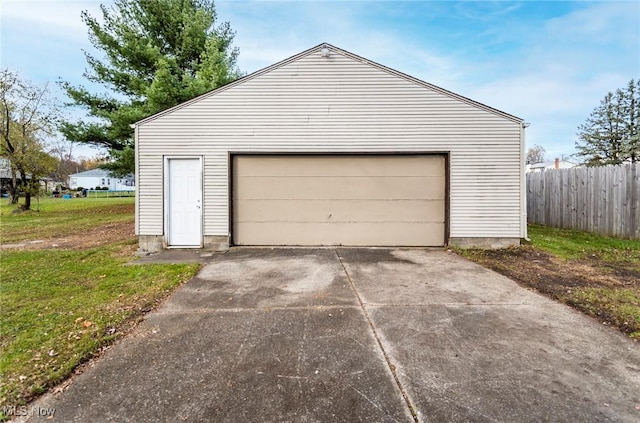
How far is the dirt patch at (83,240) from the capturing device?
7646 mm

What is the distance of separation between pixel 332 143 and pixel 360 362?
5427 mm

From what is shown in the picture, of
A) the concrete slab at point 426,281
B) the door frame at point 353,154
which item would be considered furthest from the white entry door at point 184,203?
the concrete slab at point 426,281

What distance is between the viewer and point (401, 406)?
196cm

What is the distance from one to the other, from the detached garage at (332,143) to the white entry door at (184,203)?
23 millimetres

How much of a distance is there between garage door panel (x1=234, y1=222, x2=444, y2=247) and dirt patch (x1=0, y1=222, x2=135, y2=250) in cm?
385

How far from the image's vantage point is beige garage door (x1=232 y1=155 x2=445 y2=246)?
23.9 ft

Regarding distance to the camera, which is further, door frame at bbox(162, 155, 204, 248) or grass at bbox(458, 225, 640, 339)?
door frame at bbox(162, 155, 204, 248)

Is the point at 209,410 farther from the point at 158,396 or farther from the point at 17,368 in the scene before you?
the point at 17,368

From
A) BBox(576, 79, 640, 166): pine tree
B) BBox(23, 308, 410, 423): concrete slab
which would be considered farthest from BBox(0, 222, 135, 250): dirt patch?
BBox(576, 79, 640, 166): pine tree

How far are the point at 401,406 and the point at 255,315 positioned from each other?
1901mm

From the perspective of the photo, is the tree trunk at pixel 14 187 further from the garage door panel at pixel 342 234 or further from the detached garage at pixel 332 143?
the garage door panel at pixel 342 234

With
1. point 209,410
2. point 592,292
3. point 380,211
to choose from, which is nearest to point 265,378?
point 209,410

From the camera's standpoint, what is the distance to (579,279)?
475cm

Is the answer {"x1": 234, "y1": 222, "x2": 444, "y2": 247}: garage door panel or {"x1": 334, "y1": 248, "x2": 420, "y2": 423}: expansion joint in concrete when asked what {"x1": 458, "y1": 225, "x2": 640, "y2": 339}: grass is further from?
{"x1": 334, "y1": 248, "x2": 420, "y2": 423}: expansion joint in concrete
